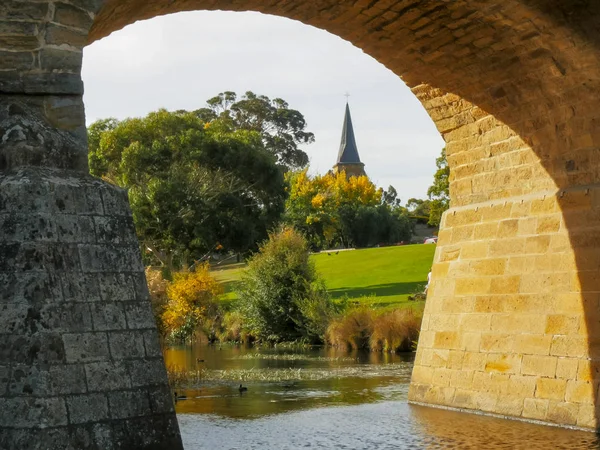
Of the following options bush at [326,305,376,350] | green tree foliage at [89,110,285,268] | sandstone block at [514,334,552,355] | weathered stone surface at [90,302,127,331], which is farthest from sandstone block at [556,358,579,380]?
green tree foliage at [89,110,285,268]

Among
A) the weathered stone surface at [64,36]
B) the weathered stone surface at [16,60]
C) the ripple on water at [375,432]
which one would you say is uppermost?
the weathered stone surface at [64,36]

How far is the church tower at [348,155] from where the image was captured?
323 ft

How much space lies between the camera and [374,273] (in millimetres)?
41688

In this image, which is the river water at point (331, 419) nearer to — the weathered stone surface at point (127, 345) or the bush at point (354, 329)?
the weathered stone surface at point (127, 345)

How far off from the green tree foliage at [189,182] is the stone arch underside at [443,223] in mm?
22358

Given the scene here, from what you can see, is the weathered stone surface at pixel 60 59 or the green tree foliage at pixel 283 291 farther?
the green tree foliage at pixel 283 291

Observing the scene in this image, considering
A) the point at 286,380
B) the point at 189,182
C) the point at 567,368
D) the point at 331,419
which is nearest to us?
the point at 567,368

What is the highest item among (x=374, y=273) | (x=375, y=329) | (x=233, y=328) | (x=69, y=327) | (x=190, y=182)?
(x=190, y=182)

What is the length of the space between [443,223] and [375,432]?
3070mm

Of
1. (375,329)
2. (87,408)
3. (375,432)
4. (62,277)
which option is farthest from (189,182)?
(87,408)

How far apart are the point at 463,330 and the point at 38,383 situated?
246 inches

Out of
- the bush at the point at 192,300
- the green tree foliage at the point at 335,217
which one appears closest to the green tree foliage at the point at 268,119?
the green tree foliage at the point at 335,217

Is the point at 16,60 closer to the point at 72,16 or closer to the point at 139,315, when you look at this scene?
the point at 72,16

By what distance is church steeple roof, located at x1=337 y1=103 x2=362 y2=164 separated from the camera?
99000 mm
